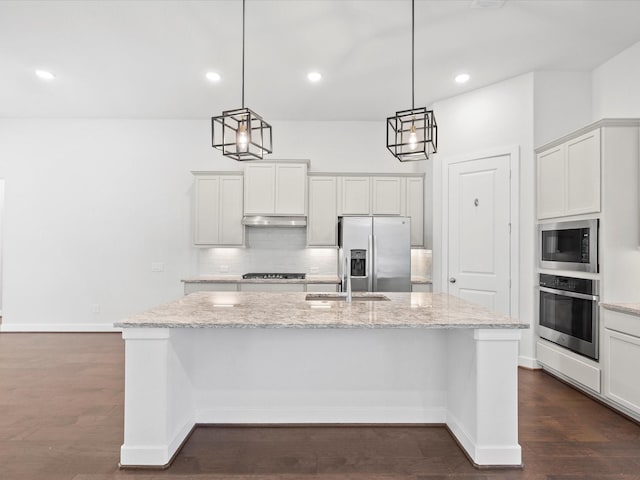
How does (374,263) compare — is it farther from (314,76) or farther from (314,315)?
(314,315)

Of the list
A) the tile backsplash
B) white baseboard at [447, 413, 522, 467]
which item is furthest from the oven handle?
the tile backsplash

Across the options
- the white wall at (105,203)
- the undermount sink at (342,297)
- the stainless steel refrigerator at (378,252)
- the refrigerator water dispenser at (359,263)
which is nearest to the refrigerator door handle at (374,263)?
the stainless steel refrigerator at (378,252)

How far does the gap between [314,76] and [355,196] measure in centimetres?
168

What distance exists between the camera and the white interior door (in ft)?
14.1

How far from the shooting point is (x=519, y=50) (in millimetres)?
3682

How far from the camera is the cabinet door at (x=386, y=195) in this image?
5.25 meters

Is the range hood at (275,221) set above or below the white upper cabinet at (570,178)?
below

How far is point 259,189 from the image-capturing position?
5215 mm

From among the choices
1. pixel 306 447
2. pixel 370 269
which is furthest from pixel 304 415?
pixel 370 269

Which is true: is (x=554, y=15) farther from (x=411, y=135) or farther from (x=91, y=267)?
(x=91, y=267)

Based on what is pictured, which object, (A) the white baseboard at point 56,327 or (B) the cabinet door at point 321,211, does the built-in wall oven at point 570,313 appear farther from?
(A) the white baseboard at point 56,327

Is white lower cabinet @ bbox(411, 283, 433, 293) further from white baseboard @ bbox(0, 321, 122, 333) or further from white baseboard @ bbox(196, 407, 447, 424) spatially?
white baseboard @ bbox(0, 321, 122, 333)

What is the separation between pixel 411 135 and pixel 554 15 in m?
2.00

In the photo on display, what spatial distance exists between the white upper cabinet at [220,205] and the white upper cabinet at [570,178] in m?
3.61
